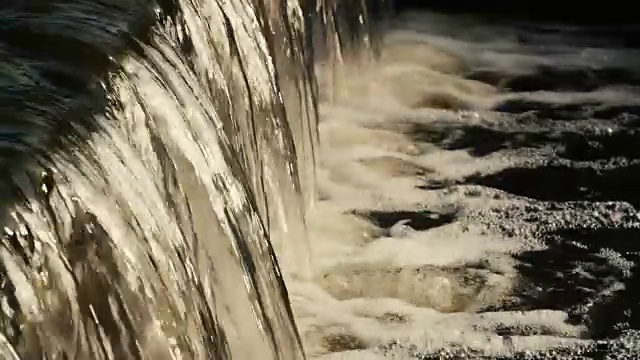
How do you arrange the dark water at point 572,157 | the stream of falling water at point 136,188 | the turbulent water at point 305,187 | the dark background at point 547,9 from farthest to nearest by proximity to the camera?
the dark background at point 547,9 → the dark water at point 572,157 → the turbulent water at point 305,187 → the stream of falling water at point 136,188

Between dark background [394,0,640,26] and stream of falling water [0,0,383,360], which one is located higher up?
dark background [394,0,640,26]

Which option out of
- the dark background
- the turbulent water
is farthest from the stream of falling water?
the dark background

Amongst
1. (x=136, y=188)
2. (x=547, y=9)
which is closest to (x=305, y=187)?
(x=136, y=188)

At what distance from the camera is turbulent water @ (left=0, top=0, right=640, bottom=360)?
153cm

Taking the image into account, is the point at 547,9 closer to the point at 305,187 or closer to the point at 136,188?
the point at 305,187

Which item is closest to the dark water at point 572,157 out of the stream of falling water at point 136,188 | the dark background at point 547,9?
the dark background at point 547,9

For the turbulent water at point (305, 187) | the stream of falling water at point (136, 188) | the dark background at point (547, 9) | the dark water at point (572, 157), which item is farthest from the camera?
the dark background at point (547, 9)

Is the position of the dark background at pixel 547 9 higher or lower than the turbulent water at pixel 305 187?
higher

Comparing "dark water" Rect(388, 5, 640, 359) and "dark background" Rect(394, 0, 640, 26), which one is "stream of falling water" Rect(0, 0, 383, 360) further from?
"dark background" Rect(394, 0, 640, 26)

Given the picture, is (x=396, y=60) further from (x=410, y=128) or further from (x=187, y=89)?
(x=187, y=89)

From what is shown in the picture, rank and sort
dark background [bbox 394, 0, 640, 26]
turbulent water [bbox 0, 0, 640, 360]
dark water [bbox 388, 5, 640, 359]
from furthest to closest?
dark background [bbox 394, 0, 640, 26] < dark water [bbox 388, 5, 640, 359] < turbulent water [bbox 0, 0, 640, 360]

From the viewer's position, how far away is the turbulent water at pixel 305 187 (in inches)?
60.2

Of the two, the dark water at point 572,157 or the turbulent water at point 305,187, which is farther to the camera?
the dark water at point 572,157

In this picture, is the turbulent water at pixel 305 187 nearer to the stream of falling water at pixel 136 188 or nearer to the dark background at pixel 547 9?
the stream of falling water at pixel 136 188
